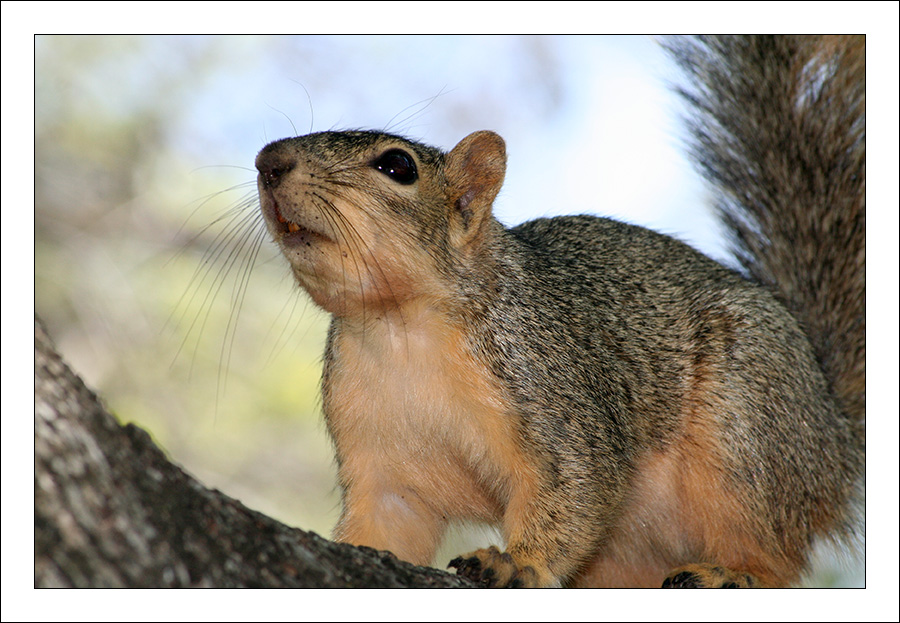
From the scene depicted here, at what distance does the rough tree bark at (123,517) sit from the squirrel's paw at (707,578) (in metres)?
1.59

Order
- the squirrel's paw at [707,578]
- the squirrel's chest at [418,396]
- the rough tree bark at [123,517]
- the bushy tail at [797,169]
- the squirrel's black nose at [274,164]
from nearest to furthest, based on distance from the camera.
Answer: the rough tree bark at [123,517]
the squirrel's black nose at [274,164]
the squirrel's chest at [418,396]
the squirrel's paw at [707,578]
the bushy tail at [797,169]

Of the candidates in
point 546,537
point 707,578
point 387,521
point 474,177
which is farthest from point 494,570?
point 474,177

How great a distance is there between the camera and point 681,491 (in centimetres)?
357

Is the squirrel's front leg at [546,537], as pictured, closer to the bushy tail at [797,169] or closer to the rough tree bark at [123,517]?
the rough tree bark at [123,517]

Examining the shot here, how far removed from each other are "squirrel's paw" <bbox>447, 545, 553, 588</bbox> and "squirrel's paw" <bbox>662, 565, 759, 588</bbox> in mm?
671

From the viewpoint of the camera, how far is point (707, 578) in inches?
129

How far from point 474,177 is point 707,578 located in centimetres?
179

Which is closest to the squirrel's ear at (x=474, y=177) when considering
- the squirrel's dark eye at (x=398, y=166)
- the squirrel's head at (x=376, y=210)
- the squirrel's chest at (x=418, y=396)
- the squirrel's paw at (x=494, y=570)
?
the squirrel's head at (x=376, y=210)

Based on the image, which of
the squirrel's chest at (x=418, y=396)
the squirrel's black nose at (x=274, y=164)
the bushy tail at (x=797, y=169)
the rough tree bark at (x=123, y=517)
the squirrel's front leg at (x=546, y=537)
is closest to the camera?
the rough tree bark at (x=123, y=517)

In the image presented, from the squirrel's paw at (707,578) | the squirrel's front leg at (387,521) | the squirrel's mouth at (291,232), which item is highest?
the squirrel's mouth at (291,232)

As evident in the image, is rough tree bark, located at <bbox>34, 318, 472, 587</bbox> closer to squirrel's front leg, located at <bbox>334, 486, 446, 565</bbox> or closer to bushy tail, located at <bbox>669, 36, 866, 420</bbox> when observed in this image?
squirrel's front leg, located at <bbox>334, 486, 446, 565</bbox>

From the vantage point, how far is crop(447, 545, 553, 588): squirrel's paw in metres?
2.78

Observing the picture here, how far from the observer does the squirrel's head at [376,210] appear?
270cm

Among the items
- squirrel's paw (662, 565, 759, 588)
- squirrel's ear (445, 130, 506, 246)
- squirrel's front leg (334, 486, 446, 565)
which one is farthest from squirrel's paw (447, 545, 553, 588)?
squirrel's ear (445, 130, 506, 246)
